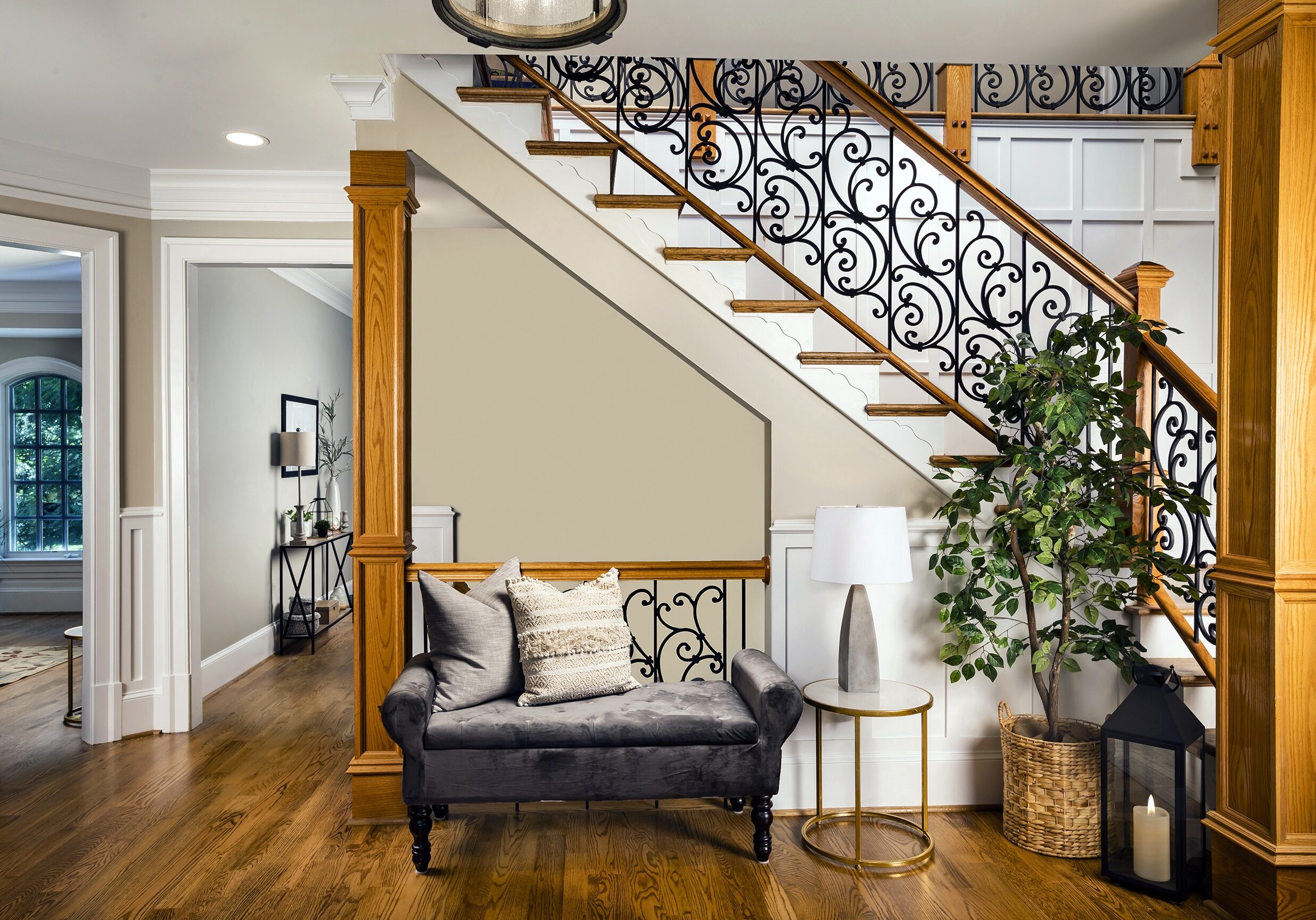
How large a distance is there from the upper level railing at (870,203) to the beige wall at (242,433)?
2.42 metres

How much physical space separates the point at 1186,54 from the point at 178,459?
4.81 meters

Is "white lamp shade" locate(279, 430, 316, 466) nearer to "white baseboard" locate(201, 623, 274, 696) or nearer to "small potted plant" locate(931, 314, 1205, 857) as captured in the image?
"white baseboard" locate(201, 623, 274, 696)

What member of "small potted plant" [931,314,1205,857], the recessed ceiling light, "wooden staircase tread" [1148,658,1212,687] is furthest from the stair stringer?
the recessed ceiling light

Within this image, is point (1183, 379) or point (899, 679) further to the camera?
point (899, 679)

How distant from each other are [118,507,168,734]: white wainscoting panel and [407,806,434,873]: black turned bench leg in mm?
2322

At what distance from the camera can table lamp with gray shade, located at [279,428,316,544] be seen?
6281 mm

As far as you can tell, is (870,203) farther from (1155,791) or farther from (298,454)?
(298,454)

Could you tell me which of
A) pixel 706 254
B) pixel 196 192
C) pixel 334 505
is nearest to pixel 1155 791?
pixel 706 254

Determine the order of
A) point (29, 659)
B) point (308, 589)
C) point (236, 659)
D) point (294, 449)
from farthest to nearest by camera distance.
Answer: point (308, 589) → point (294, 449) → point (29, 659) → point (236, 659)

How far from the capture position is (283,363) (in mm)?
6555

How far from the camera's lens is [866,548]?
2842 millimetres

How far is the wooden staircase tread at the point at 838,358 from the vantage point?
10.8 feet

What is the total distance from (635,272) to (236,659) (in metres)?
3.88

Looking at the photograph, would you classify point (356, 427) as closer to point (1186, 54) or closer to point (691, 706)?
point (691, 706)
